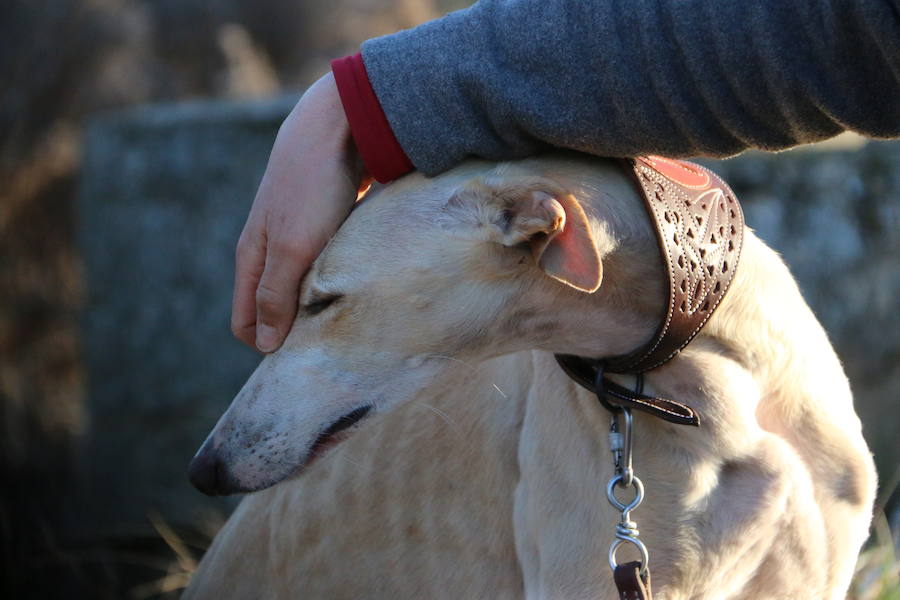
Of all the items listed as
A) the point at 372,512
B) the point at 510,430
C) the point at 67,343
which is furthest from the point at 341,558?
the point at 67,343

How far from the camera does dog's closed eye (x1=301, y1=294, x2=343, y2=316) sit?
1.69m

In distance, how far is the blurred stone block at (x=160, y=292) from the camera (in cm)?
472

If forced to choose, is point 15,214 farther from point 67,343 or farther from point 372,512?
point 372,512

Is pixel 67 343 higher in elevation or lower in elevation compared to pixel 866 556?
higher

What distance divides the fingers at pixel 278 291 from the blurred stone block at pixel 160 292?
293cm

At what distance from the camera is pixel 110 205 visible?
4.92 meters

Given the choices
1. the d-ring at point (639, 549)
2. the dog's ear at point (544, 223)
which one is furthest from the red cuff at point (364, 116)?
the d-ring at point (639, 549)

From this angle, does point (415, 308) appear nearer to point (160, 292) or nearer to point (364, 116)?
point (364, 116)

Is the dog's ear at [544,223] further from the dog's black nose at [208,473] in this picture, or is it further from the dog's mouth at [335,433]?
the dog's black nose at [208,473]

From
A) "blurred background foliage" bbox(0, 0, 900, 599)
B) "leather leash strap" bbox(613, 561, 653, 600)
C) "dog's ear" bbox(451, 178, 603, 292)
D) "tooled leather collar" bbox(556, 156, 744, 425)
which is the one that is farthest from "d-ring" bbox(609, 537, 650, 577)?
"blurred background foliage" bbox(0, 0, 900, 599)

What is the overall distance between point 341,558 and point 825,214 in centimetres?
258

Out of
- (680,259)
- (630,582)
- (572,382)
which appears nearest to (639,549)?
(630,582)

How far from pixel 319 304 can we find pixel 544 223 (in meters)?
0.45

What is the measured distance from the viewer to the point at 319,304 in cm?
171
